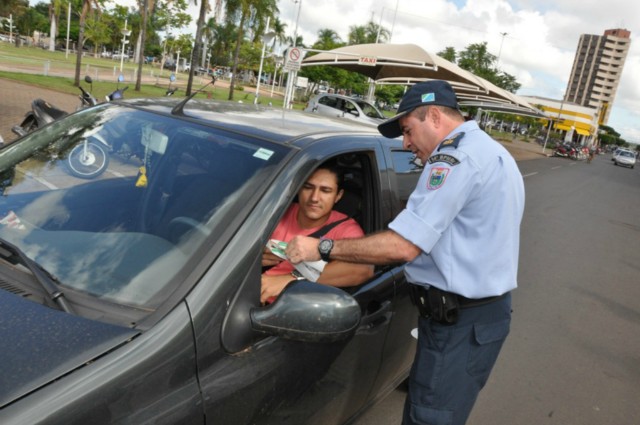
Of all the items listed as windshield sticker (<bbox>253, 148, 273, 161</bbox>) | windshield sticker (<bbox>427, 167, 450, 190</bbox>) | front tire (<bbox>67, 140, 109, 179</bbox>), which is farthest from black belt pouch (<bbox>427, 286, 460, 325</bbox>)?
front tire (<bbox>67, 140, 109, 179</bbox>)

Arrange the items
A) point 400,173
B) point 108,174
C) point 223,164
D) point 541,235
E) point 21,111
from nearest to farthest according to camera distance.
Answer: point 223,164 → point 108,174 → point 400,173 → point 541,235 → point 21,111

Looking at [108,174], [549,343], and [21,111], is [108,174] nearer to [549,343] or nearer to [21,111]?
[549,343]

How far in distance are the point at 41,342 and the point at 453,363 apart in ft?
5.14

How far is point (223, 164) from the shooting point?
1.94 m

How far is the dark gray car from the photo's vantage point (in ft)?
4.21

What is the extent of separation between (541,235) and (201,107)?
27.8ft

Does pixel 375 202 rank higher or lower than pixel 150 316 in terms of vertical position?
higher

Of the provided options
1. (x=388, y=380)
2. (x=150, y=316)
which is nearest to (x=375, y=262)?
(x=150, y=316)

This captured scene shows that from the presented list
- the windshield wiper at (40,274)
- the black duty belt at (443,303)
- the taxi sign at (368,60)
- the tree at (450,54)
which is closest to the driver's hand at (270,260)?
the black duty belt at (443,303)

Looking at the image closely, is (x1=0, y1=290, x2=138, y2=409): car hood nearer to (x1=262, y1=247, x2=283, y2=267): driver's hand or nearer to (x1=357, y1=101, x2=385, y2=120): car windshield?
(x1=262, y1=247, x2=283, y2=267): driver's hand

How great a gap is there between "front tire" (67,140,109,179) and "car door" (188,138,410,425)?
88 cm

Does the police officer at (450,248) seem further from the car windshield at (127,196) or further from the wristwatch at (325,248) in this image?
the car windshield at (127,196)

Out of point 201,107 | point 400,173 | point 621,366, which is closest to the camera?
point 201,107

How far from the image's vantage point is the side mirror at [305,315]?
154 centimetres
